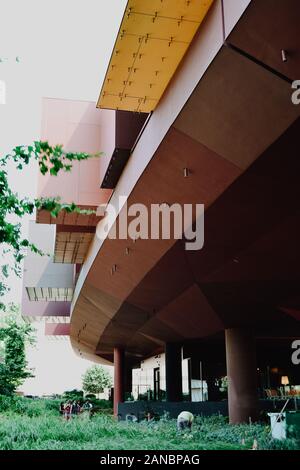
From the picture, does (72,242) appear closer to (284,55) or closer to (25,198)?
(25,198)

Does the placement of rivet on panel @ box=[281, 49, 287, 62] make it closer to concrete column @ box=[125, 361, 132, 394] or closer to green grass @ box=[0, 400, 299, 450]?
green grass @ box=[0, 400, 299, 450]

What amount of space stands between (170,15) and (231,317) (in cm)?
1344

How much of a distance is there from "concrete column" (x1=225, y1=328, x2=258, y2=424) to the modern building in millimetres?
47

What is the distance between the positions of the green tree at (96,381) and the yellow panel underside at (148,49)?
66397mm

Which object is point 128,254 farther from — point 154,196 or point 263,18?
point 263,18

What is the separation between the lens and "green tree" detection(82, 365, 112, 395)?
232ft

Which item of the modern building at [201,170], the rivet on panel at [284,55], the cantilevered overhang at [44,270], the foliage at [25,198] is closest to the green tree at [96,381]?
the cantilevered overhang at [44,270]

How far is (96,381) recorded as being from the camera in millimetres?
71625

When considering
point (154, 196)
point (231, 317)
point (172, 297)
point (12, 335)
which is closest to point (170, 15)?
point (154, 196)

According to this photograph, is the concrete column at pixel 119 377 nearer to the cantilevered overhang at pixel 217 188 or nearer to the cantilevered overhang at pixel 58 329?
the cantilevered overhang at pixel 58 329

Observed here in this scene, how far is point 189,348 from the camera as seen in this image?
29.3 meters

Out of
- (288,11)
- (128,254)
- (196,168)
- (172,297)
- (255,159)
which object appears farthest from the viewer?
(172,297)
